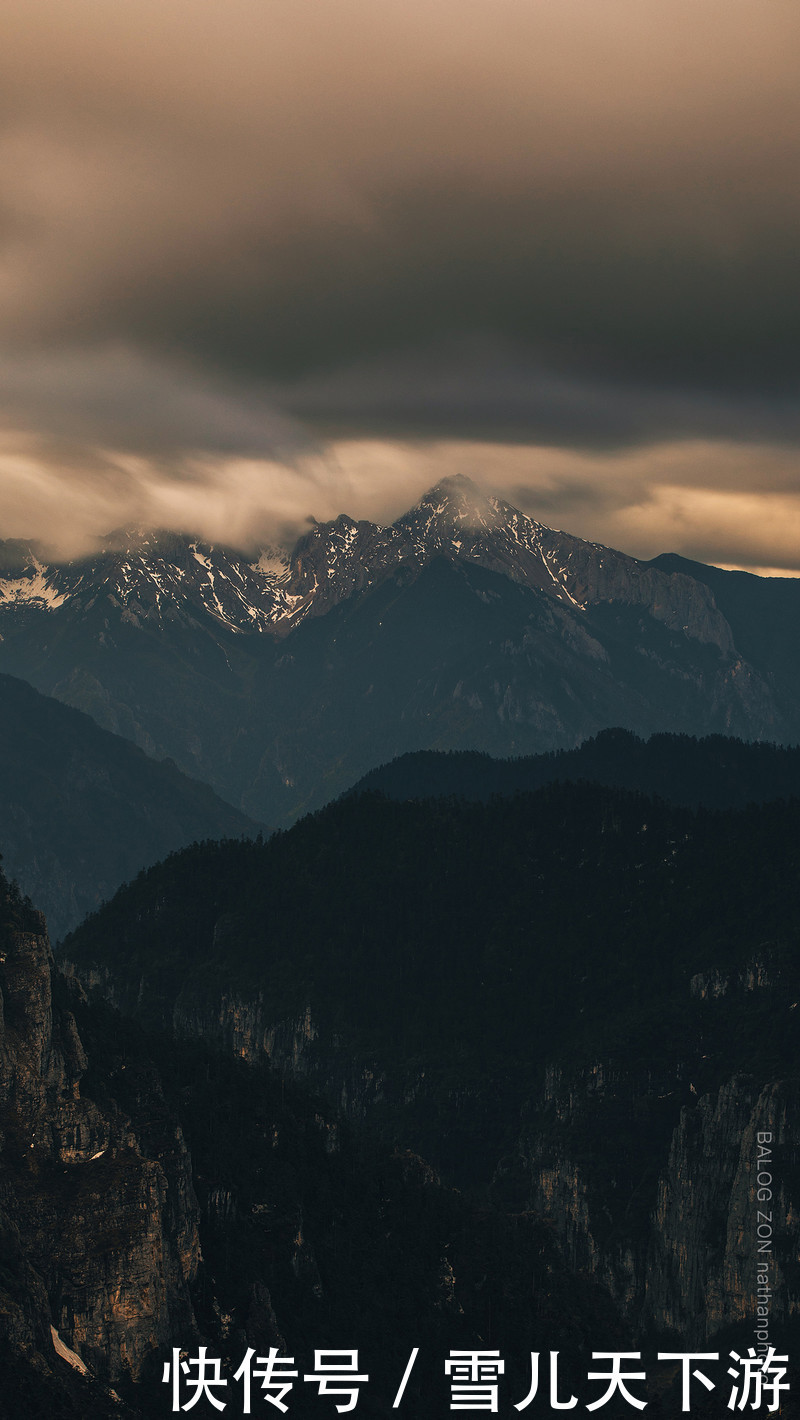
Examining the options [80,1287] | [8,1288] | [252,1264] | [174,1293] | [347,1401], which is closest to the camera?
[8,1288]

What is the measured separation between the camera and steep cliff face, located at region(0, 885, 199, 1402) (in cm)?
16112

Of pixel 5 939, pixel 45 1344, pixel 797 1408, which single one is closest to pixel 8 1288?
pixel 45 1344

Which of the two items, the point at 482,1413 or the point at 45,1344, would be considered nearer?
the point at 45,1344

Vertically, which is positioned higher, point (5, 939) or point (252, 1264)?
point (5, 939)

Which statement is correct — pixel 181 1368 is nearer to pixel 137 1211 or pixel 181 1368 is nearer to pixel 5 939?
pixel 137 1211

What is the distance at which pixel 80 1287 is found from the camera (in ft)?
536

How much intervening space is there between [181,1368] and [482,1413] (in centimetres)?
4986

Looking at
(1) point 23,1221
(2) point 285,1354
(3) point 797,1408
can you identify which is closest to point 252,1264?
(2) point 285,1354

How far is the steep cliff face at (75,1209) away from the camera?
16112 centimetres

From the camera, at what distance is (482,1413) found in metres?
197

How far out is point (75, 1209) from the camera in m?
169

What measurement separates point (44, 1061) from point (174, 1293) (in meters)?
32.1

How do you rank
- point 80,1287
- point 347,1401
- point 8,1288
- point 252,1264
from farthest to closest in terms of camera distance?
1. point 252,1264
2. point 347,1401
3. point 80,1287
4. point 8,1288

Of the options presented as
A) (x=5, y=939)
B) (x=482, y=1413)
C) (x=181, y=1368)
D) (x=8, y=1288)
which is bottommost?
(x=482, y=1413)
